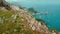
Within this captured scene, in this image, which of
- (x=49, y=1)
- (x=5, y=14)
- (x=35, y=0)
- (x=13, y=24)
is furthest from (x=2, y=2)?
(x=49, y=1)

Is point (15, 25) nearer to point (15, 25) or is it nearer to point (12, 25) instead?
point (15, 25)

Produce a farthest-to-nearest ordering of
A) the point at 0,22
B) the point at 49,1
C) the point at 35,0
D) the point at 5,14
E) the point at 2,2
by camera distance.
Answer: the point at 49,1, the point at 35,0, the point at 2,2, the point at 5,14, the point at 0,22

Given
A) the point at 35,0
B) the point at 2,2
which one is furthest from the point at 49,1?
the point at 2,2

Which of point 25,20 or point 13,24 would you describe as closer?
point 13,24

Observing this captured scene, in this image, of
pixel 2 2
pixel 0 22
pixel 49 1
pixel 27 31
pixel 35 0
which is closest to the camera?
pixel 27 31

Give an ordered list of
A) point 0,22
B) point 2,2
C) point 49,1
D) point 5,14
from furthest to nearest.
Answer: point 49,1, point 2,2, point 5,14, point 0,22

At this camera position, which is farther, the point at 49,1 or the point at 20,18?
the point at 49,1

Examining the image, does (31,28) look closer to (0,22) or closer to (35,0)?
(0,22)

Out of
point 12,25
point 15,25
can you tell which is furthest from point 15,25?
point 12,25

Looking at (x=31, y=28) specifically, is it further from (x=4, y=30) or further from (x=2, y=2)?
(x=2, y=2)

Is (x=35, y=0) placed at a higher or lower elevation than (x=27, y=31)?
lower
